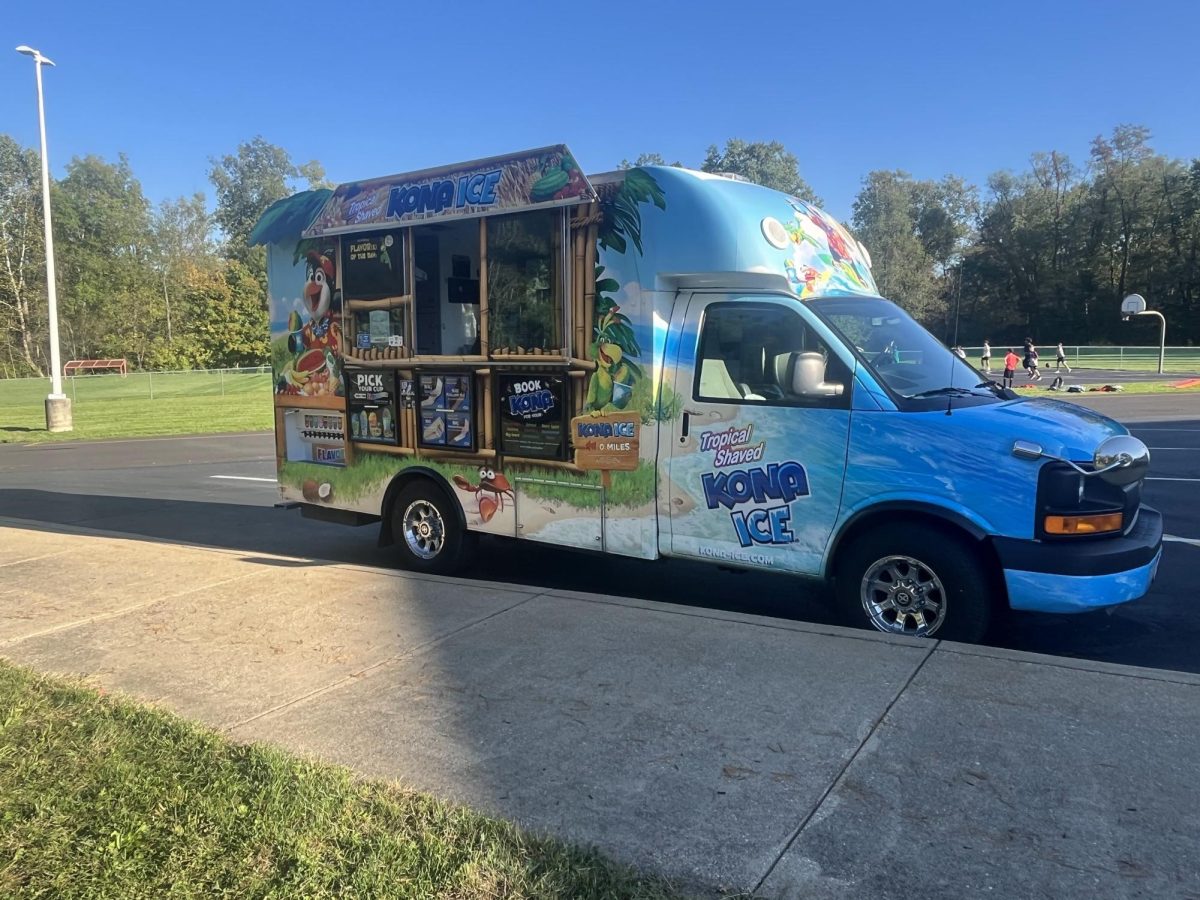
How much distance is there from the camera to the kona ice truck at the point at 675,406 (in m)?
4.67

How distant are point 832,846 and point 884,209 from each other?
90917 mm

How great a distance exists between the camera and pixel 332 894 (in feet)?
8.91

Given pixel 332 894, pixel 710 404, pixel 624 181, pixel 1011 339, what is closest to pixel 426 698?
pixel 332 894

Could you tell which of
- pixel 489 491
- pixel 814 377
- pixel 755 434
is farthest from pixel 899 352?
pixel 489 491

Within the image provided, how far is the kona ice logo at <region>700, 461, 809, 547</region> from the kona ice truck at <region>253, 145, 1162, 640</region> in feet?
0.04

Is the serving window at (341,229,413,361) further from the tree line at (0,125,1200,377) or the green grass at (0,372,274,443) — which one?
the tree line at (0,125,1200,377)

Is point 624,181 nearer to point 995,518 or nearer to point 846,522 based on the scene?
point 846,522

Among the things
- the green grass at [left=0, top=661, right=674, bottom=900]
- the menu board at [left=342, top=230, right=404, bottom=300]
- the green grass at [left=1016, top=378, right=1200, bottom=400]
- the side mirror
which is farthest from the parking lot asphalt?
the green grass at [left=1016, top=378, right=1200, bottom=400]

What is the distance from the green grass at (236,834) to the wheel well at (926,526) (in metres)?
2.75

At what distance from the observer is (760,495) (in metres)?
5.38

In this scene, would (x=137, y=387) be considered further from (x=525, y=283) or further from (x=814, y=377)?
(x=814, y=377)

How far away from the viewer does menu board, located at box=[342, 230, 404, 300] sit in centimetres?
705

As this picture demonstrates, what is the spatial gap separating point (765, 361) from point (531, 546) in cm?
379

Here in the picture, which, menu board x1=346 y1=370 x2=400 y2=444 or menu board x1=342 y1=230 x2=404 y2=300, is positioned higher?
menu board x1=342 y1=230 x2=404 y2=300
